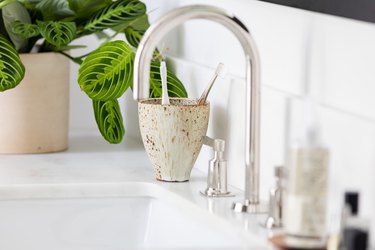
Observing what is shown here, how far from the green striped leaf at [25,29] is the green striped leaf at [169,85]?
0.75ft

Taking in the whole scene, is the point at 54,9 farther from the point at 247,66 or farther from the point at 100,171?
the point at 247,66

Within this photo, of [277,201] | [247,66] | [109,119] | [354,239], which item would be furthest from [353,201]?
[109,119]

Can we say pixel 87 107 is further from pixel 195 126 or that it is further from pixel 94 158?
pixel 195 126

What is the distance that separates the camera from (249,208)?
1.51m

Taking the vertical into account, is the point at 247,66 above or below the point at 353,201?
above

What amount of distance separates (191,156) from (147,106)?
0.11 m

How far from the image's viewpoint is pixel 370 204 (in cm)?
130

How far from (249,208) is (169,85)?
0.46 meters

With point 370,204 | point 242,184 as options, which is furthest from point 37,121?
point 370,204

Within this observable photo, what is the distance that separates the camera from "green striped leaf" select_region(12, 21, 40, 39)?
6.28ft

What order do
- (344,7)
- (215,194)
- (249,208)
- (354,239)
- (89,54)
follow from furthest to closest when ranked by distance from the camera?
(89,54), (215,194), (249,208), (344,7), (354,239)

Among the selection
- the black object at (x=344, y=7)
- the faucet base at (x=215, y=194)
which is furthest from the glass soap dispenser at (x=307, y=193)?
the faucet base at (x=215, y=194)

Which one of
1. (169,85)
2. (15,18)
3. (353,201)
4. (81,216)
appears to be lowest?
(81,216)

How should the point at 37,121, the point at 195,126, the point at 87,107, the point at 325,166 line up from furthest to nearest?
1. the point at 87,107
2. the point at 37,121
3. the point at 195,126
4. the point at 325,166
